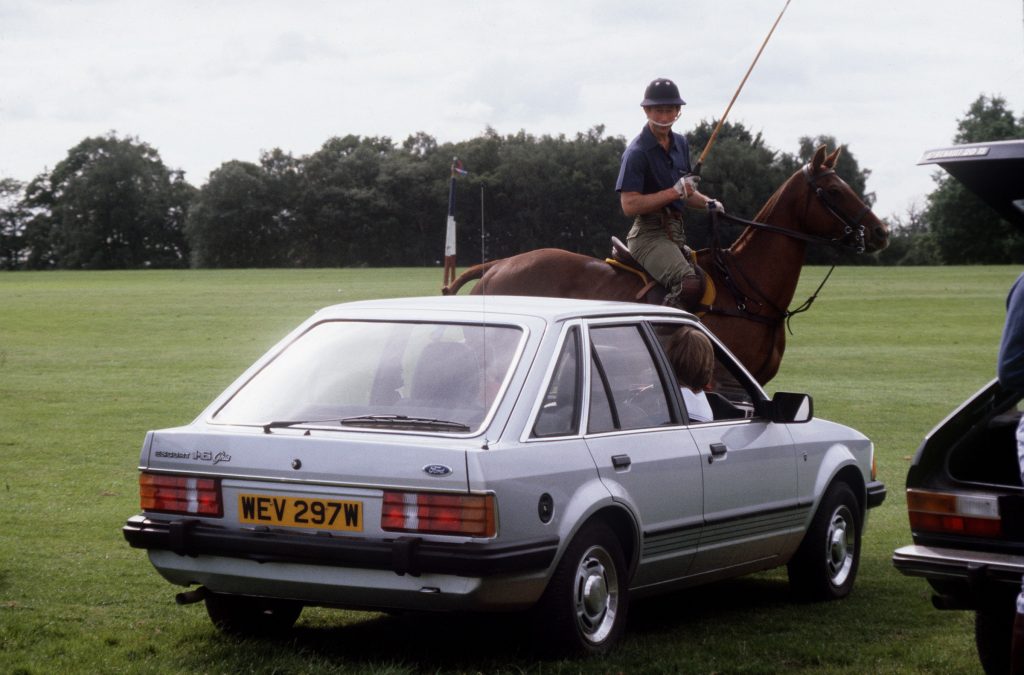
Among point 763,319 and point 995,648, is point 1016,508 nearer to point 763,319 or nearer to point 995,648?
point 995,648

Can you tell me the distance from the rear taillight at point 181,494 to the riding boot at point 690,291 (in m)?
6.22

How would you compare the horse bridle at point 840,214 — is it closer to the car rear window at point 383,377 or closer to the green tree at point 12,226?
the car rear window at point 383,377

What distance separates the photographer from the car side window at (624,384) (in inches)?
281

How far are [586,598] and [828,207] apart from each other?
7177 mm

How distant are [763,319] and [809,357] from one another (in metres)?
19.9

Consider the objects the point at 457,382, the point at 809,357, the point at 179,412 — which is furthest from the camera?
the point at 809,357

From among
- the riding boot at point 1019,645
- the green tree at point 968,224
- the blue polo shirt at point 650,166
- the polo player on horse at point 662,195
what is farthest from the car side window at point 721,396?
the green tree at point 968,224

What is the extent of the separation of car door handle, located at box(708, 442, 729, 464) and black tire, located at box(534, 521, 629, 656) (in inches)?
36.9

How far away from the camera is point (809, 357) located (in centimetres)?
3231

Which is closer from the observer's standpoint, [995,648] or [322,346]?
[995,648]

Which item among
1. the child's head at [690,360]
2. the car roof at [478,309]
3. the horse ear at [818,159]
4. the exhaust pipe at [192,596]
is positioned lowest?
the exhaust pipe at [192,596]

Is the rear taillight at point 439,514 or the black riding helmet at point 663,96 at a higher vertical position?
the black riding helmet at point 663,96

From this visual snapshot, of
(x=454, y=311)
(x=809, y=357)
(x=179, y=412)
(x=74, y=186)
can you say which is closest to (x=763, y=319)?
(x=454, y=311)

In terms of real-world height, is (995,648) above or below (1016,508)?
below
